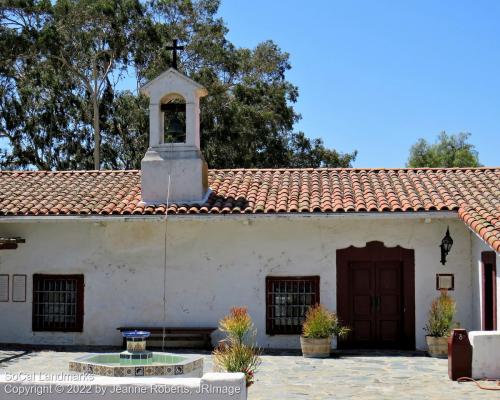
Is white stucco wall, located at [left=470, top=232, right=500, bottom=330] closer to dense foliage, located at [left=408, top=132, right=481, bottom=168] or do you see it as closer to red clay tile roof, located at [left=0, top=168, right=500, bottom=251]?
red clay tile roof, located at [left=0, top=168, right=500, bottom=251]

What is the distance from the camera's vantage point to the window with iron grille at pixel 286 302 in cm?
1606

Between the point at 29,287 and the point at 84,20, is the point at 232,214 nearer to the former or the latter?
the point at 29,287

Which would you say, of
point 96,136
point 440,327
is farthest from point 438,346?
point 96,136

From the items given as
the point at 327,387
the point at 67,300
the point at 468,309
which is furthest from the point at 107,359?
the point at 468,309

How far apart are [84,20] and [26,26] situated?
231cm

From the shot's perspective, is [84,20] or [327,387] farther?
[84,20]

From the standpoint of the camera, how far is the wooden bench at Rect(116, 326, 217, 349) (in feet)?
51.9

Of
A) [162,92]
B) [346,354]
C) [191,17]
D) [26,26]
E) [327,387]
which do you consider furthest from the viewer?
[191,17]

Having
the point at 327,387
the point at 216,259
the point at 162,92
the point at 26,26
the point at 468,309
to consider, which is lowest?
the point at 327,387

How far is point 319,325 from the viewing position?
14695mm

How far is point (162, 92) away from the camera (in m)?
17.3

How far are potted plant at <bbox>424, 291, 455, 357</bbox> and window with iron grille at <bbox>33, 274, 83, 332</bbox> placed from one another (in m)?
7.16

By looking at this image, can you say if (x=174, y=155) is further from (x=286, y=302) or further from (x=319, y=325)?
(x=319, y=325)

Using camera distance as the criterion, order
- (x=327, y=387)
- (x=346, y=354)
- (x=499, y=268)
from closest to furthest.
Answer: (x=327, y=387), (x=499, y=268), (x=346, y=354)
